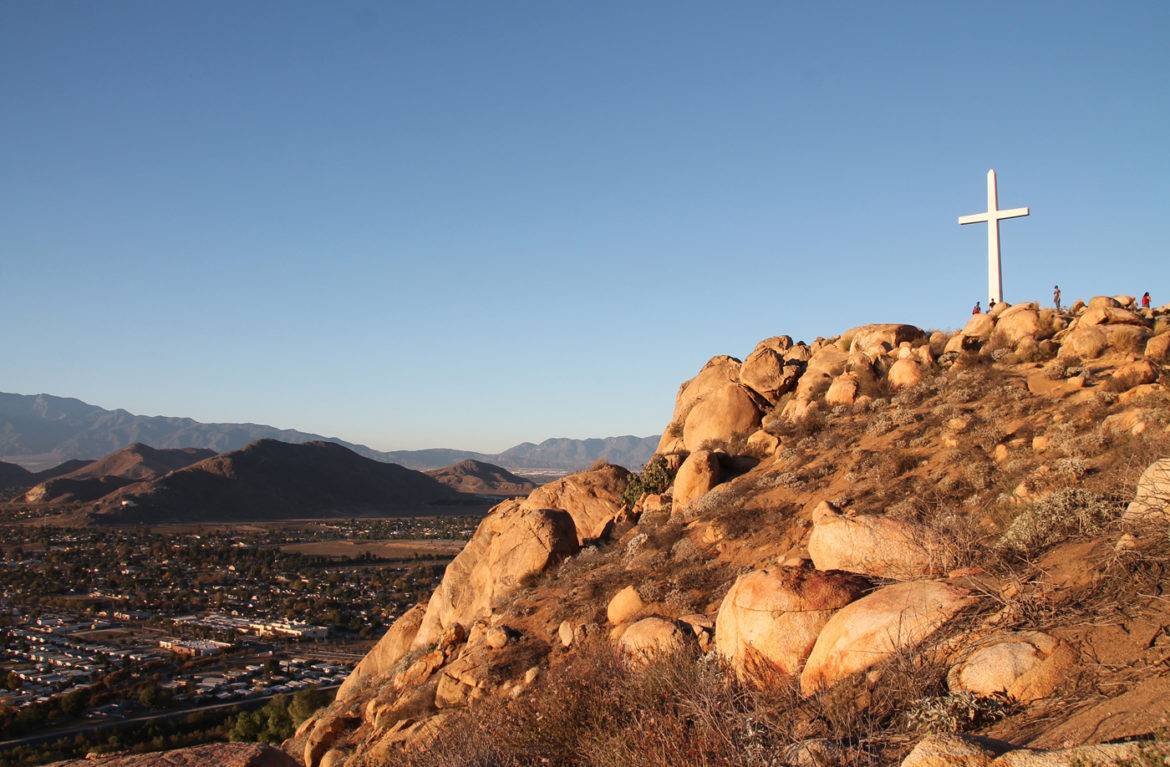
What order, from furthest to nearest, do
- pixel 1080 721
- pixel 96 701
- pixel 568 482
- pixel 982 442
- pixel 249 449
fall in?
pixel 249 449 → pixel 96 701 → pixel 568 482 → pixel 982 442 → pixel 1080 721

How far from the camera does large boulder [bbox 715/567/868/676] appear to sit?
8750 millimetres

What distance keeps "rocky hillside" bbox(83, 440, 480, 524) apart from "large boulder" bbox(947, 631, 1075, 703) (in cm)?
11556

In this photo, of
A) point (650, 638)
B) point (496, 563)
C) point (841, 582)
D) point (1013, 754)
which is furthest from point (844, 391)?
point (1013, 754)

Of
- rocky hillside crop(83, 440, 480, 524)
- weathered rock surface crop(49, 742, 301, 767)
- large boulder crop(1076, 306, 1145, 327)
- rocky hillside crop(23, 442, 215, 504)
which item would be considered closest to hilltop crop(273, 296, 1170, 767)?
large boulder crop(1076, 306, 1145, 327)

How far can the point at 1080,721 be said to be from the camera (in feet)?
18.7

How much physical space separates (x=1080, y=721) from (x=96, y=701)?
39398 millimetres

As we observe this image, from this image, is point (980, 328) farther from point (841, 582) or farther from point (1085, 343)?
point (841, 582)

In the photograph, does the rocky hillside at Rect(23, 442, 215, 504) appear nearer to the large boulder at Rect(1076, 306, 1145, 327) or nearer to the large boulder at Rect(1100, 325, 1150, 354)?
the large boulder at Rect(1076, 306, 1145, 327)

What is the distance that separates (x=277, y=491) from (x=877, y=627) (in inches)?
5434

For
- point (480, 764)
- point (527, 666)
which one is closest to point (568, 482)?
point (527, 666)

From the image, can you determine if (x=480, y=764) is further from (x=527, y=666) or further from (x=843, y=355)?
(x=843, y=355)

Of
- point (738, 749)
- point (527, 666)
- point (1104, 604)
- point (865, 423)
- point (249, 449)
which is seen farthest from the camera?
point (249, 449)

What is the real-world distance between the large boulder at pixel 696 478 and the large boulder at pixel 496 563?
332 cm

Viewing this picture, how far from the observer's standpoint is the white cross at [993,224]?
→ 25.8m
